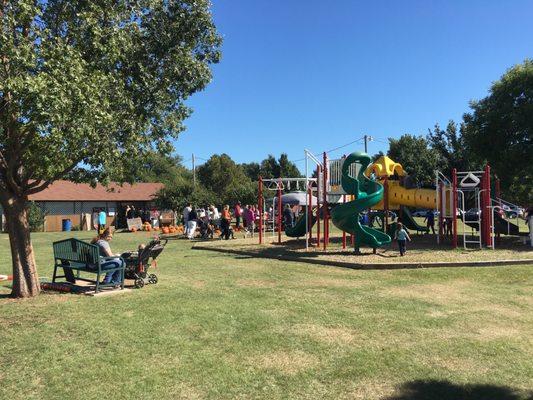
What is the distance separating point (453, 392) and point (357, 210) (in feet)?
34.0

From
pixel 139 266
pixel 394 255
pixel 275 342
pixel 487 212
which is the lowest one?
pixel 275 342

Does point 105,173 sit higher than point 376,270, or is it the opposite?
point 105,173

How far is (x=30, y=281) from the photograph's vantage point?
8.74 meters

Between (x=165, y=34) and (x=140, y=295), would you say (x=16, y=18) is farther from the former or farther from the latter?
(x=140, y=295)

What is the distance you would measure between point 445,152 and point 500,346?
43426mm

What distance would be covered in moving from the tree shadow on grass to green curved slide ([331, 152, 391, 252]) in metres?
10.0

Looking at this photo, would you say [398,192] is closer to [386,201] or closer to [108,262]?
[386,201]

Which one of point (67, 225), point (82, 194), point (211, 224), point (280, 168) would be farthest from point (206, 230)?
point (280, 168)

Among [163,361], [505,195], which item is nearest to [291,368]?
[163,361]

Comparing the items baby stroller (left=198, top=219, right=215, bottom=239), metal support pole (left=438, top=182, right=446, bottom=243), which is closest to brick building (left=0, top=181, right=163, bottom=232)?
baby stroller (left=198, top=219, right=215, bottom=239)

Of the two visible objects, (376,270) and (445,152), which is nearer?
(376,270)

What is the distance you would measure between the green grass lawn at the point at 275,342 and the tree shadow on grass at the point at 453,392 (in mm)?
17

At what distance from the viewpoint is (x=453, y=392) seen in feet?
15.1

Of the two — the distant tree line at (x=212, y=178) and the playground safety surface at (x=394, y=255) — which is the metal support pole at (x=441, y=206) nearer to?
the playground safety surface at (x=394, y=255)
